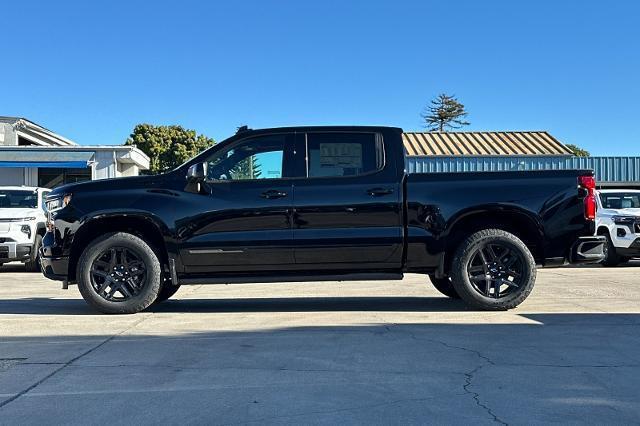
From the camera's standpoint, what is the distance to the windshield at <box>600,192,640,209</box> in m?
14.8

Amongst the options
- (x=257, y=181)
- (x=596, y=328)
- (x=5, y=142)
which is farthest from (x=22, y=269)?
(x=5, y=142)

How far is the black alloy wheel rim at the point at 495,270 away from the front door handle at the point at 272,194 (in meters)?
2.17

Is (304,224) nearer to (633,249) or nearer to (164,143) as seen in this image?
(633,249)

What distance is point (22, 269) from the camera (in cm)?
1502

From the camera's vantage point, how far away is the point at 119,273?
7.25 metres

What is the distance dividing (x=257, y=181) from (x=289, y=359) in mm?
2610

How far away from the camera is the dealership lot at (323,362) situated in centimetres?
390

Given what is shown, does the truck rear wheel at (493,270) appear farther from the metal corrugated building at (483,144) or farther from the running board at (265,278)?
the metal corrugated building at (483,144)

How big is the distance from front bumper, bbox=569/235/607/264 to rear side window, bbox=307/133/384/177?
91.5 inches

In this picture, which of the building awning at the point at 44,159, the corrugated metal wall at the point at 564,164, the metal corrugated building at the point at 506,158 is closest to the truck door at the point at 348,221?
the building awning at the point at 44,159

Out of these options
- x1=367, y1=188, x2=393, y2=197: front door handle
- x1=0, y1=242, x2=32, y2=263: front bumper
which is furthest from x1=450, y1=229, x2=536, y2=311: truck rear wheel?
x1=0, y1=242, x2=32, y2=263: front bumper

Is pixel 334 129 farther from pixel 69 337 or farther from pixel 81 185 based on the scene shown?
pixel 69 337

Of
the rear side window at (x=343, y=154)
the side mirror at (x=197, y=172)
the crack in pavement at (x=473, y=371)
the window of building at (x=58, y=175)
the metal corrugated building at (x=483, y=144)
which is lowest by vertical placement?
the crack in pavement at (x=473, y=371)

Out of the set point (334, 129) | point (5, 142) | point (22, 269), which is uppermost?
point (5, 142)
